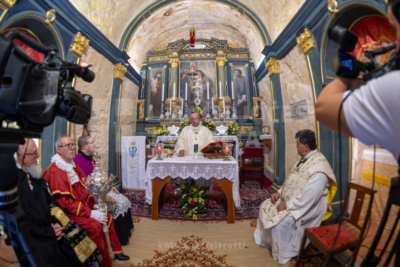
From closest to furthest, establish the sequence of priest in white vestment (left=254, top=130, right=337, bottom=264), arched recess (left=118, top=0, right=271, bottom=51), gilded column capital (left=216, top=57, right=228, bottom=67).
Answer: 1. priest in white vestment (left=254, top=130, right=337, bottom=264)
2. arched recess (left=118, top=0, right=271, bottom=51)
3. gilded column capital (left=216, top=57, right=228, bottom=67)

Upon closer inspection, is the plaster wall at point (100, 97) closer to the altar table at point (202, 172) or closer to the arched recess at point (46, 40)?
the arched recess at point (46, 40)

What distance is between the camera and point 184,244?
2.89 metres

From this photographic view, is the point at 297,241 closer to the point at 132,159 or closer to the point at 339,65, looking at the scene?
the point at 339,65

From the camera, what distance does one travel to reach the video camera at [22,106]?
86 centimetres

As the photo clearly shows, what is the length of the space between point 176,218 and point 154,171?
106cm

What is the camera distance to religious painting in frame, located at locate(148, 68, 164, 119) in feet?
28.3

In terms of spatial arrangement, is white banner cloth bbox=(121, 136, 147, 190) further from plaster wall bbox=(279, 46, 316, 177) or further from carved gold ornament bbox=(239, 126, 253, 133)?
carved gold ornament bbox=(239, 126, 253, 133)

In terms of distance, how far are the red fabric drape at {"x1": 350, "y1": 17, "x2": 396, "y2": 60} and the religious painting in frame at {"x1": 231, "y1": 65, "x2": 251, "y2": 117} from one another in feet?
17.5

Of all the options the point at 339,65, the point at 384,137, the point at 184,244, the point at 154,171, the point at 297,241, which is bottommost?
the point at 184,244

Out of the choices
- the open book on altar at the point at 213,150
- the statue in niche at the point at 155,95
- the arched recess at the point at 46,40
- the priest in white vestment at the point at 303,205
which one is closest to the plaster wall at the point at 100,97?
the arched recess at the point at 46,40

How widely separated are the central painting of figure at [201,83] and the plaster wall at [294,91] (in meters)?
3.76

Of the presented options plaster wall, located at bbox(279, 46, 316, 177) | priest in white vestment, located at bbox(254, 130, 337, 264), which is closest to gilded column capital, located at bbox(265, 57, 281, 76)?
plaster wall, located at bbox(279, 46, 316, 177)

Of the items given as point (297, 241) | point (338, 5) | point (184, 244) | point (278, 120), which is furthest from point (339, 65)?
point (278, 120)

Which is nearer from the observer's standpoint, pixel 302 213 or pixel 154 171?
pixel 302 213
